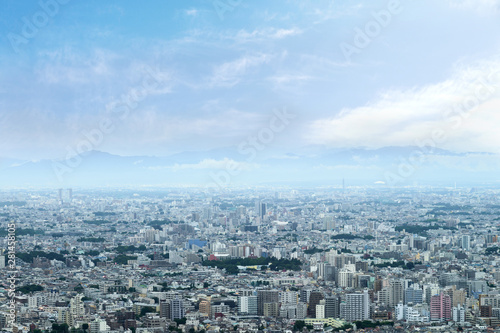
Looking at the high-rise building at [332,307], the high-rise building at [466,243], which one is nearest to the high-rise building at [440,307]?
the high-rise building at [332,307]

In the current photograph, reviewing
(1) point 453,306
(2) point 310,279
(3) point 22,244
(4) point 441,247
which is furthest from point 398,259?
(3) point 22,244

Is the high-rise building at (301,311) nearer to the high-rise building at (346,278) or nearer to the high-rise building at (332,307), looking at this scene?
the high-rise building at (332,307)

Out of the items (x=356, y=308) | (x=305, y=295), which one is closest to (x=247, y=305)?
(x=305, y=295)

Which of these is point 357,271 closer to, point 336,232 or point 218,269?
point 218,269

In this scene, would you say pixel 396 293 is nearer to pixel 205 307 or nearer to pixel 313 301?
pixel 313 301

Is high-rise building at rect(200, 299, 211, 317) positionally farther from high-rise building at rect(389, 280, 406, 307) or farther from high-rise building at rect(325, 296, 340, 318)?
high-rise building at rect(389, 280, 406, 307)

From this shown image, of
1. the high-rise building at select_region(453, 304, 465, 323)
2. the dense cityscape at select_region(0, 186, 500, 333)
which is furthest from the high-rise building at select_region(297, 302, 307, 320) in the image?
the high-rise building at select_region(453, 304, 465, 323)
